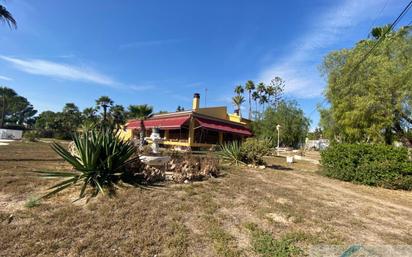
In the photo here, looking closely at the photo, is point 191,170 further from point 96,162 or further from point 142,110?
point 142,110

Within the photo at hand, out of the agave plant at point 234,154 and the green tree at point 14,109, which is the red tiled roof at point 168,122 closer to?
the agave plant at point 234,154

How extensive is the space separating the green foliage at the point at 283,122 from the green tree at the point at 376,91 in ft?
62.2

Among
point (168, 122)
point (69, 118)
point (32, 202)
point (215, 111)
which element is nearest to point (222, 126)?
point (215, 111)

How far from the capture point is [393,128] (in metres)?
13.5

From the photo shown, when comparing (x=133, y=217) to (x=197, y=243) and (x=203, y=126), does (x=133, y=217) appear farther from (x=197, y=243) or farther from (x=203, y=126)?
(x=203, y=126)

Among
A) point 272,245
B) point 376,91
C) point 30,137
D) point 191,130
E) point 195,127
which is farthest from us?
point 30,137

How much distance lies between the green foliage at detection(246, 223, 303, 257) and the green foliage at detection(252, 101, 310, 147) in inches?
1255

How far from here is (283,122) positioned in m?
35.3

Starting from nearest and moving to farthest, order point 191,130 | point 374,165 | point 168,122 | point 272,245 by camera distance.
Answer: point 272,245 → point 374,165 → point 191,130 → point 168,122

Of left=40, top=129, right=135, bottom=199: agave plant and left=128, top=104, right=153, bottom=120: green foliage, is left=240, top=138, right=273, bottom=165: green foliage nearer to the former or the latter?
left=40, top=129, right=135, bottom=199: agave plant

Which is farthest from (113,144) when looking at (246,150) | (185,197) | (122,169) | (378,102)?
(378,102)

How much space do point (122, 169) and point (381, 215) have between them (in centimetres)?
701

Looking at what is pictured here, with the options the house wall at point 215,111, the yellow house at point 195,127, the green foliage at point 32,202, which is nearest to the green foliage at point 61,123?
the yellow house at point 195,127

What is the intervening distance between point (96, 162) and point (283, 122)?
3367 cm
